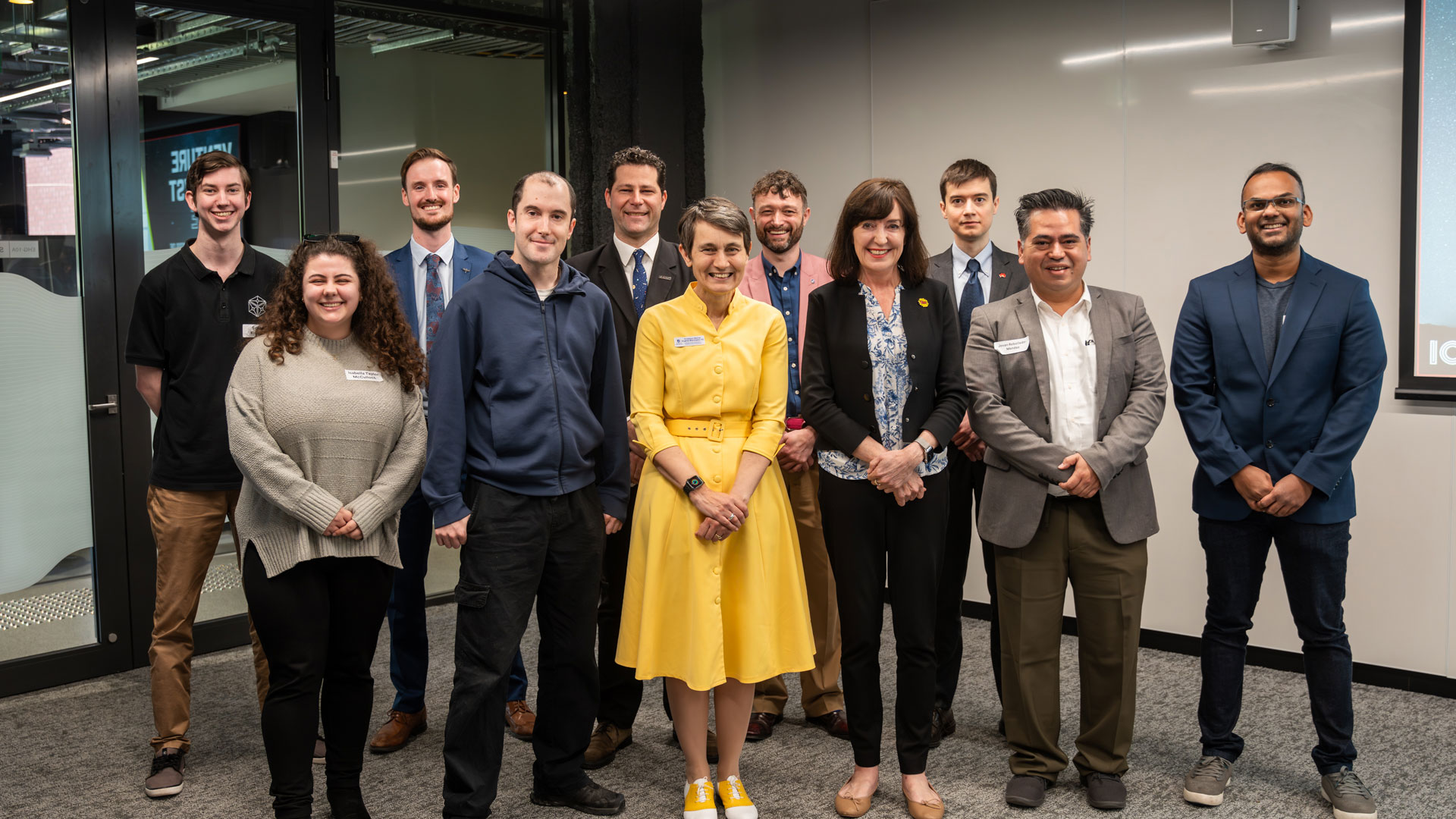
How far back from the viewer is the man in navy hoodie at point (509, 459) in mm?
2877

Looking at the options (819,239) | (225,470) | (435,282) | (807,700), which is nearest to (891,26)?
(819,239)

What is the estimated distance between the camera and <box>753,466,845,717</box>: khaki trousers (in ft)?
12.4

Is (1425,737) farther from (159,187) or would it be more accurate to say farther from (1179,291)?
(159,187)

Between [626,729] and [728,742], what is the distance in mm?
616

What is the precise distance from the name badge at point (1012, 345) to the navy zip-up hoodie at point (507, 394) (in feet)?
3.98

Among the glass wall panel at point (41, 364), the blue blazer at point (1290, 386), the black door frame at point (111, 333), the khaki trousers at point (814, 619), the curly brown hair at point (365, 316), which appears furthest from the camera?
the black door frame at point (111, 333)

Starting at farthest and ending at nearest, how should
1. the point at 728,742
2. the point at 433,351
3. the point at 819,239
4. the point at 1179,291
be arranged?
the point at 819,239 < the point at 1179,291 < the point at 728,742 < the point at 433,351

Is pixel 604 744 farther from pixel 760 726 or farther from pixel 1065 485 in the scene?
pixel 1065 485

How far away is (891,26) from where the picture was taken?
18.2 ft

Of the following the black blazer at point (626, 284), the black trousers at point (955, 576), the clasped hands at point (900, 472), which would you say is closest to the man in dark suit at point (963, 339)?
the black trousers at point (955, 576)

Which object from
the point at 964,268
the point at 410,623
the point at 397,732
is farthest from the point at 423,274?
the point at 964,268

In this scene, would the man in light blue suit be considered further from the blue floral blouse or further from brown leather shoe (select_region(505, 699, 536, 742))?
the blue floral blouse

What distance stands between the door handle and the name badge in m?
3.61

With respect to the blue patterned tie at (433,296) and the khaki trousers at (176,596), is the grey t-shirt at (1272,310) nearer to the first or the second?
the blue patterned tie at (433,296)
